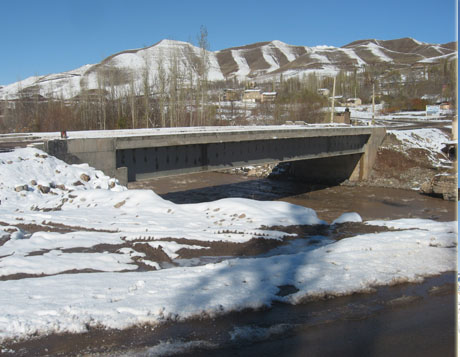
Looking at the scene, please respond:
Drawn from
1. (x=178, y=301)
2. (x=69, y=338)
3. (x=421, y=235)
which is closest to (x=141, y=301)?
(x=178, y=301)

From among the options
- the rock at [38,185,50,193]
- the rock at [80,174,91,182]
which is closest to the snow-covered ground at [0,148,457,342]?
the rock at [38,185,50,193]

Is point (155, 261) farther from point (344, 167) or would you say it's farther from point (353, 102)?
point (353, 102)

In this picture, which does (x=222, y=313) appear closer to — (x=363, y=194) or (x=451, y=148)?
(x=363, y=194)

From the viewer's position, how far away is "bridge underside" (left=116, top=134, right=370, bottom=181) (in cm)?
1931

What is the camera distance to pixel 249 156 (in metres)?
24.6

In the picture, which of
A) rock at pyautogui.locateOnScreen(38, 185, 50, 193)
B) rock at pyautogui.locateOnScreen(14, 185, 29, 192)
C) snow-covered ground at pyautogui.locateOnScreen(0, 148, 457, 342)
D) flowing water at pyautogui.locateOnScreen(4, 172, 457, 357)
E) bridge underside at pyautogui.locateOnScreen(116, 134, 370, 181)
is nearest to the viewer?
flowing water at pyautogui.locateOnScreen(4, 172, 457, 357)

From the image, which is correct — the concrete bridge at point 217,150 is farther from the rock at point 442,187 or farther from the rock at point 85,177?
the rock at point 442,187

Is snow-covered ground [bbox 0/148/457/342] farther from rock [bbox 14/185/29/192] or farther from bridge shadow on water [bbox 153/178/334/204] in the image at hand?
bridge shadow on water [bbox 153/178/334/204]

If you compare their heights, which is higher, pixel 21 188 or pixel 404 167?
pixel 21 188

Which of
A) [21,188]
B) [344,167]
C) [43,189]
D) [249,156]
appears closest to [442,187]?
[344,167]

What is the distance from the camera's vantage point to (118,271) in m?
7.19

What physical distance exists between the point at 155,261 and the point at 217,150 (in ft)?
49.2

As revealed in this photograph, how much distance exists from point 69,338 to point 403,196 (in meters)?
26.4

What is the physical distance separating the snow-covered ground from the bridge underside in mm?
6031
